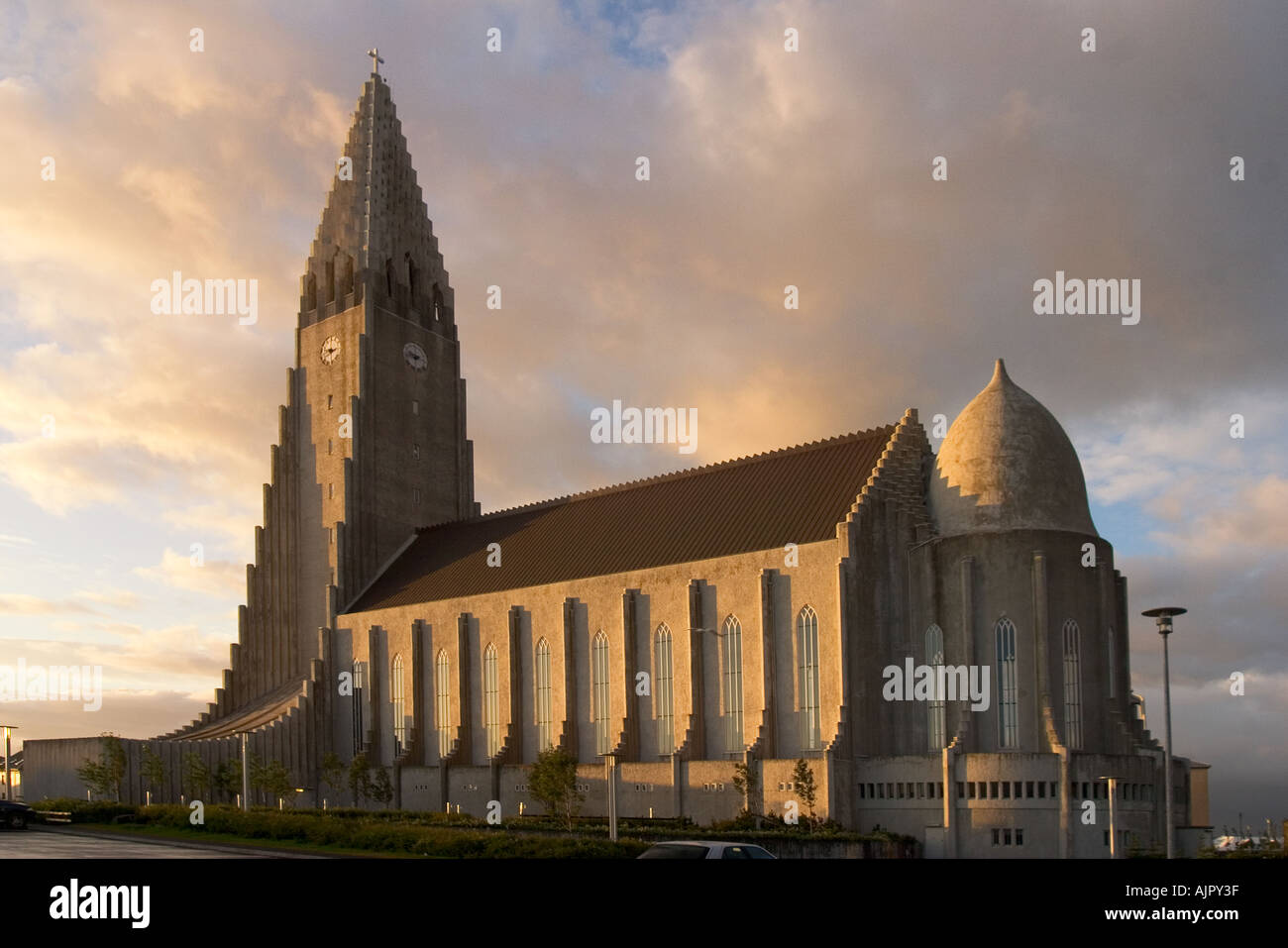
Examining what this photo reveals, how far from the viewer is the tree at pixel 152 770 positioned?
63.8m

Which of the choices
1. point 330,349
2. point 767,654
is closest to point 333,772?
point 767,654

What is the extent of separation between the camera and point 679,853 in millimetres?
25812

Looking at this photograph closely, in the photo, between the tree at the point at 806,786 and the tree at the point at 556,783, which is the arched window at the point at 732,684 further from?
the tree at the point at 556,783

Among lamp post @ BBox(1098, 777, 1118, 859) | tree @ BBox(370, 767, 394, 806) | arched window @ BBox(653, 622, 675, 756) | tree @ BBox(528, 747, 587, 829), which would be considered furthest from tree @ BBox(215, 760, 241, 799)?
lamp post @ BBox(1098, 777, 1118, 859)

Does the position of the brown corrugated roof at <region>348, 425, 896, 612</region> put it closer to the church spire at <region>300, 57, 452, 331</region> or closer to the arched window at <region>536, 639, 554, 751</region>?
the arched window at <region>536, 639, 554, 751</region>

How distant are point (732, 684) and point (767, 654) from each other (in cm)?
269

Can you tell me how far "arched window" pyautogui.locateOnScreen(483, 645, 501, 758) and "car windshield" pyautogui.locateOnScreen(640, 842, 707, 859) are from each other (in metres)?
40.6

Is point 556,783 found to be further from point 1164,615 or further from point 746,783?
point 1164,615
